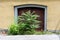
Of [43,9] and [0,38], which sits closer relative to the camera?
[0,38]

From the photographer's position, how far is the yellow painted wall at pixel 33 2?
32.1ft

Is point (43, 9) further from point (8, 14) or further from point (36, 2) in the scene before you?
point (8, 14)

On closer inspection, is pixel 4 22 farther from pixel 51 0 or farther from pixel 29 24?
pixel 29 24

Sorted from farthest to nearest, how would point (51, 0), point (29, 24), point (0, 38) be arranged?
point (51, 0)
point (29, 24)
point (0, 38)

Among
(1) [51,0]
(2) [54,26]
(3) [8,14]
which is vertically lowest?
(2) [54,26]

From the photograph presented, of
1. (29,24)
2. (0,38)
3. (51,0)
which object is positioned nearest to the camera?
(0,38)

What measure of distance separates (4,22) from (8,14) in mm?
462

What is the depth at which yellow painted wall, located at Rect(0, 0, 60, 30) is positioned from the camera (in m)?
9.79

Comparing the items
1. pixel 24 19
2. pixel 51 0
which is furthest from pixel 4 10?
pixel 24 19

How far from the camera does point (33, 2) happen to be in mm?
9820

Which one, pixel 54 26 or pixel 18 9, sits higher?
pixel 18 9

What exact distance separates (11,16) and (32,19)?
3858mm

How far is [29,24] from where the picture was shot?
5.98 metres

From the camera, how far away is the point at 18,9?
10.0m
